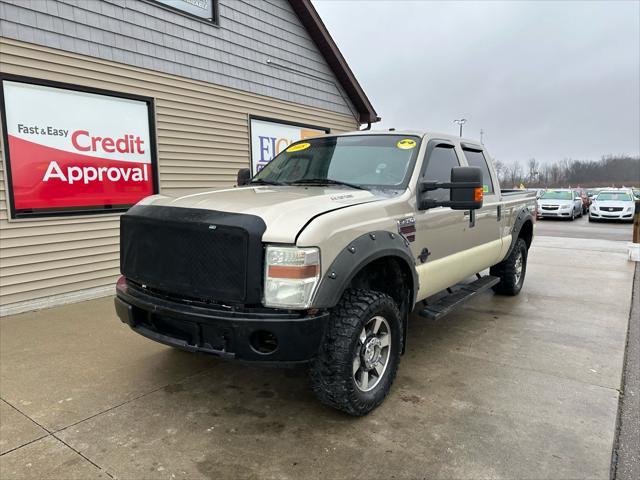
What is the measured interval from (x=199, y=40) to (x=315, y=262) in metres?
6.03

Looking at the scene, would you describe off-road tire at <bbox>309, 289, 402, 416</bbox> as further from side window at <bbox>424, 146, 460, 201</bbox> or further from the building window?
the building window

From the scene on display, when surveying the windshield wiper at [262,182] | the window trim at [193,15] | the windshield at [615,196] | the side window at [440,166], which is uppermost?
the window trim at [193,15]

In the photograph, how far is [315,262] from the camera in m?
2.63

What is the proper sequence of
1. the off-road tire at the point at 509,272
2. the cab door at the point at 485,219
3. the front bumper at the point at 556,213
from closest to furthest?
the cab door at the point at 485,219
the off-road tire at the point at 509,272
the front bumper at the point at 556,213

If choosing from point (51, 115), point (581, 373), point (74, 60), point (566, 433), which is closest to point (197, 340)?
point (566, 433)

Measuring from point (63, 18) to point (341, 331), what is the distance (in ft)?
17.8

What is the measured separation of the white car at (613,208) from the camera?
20.4 metres

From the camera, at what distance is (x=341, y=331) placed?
282 cm

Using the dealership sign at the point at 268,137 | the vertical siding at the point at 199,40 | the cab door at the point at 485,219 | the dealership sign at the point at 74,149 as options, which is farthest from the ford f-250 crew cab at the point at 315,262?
the dealership sign at the point at 268,137

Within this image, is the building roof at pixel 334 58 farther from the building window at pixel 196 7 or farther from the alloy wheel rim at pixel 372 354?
the alloy wheel rim at pixel 372 354

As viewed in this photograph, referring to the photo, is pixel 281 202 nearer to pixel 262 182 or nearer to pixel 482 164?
pixel 262 182

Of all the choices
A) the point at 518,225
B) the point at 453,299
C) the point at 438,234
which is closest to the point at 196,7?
the point at 438,234

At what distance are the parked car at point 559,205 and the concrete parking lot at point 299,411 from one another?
60.9 feet

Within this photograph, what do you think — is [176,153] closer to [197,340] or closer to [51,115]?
[51,115]
